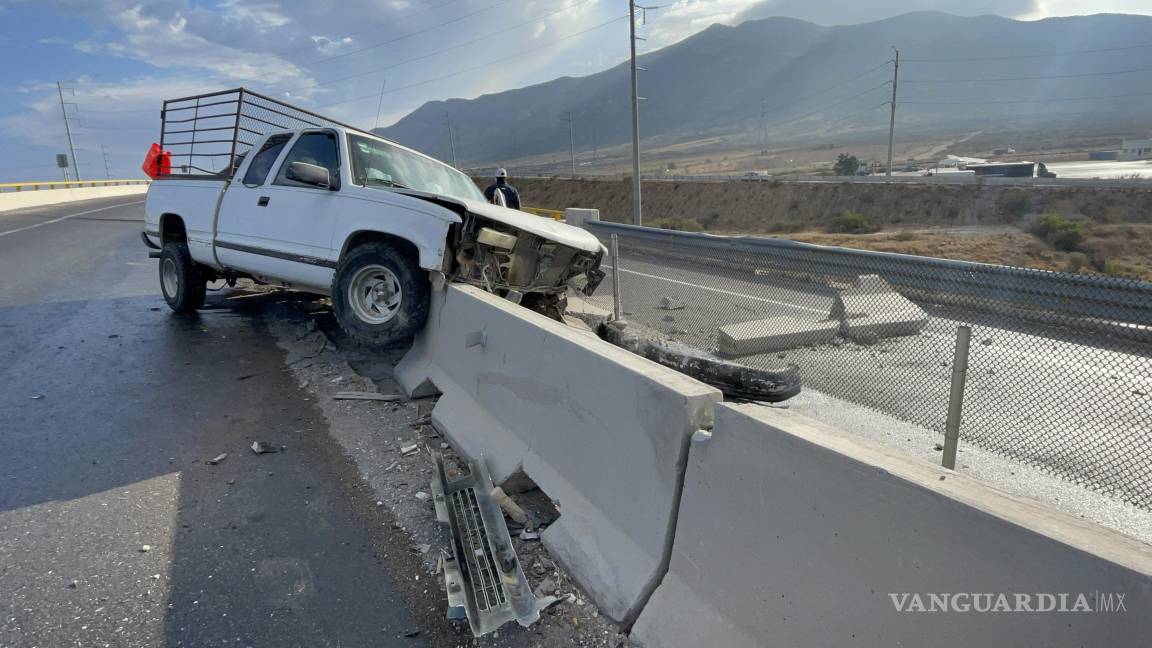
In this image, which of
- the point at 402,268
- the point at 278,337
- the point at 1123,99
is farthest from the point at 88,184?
the point at 1123,99

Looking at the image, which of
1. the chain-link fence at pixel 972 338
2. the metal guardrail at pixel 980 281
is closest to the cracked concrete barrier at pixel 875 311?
the chain-link fence at pixel 972 338

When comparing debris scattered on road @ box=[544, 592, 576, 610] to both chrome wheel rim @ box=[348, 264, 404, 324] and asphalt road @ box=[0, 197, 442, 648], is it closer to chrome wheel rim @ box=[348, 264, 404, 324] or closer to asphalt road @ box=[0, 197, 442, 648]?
asphalt road @ box=[0, 197, 442, 648]

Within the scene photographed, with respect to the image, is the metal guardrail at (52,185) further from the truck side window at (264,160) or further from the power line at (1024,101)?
the power line at (1024,101)

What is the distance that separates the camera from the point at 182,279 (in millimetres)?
7805

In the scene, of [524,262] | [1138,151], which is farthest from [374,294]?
[1138,151]

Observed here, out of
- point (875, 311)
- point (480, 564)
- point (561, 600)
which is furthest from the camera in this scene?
point (875, 311)

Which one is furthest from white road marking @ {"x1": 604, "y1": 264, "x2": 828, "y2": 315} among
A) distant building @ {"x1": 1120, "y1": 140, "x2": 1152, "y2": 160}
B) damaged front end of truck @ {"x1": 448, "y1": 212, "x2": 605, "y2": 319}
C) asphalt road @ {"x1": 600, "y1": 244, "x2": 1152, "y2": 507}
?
distant building @ {"x1": 1120, "y1": 140, "x2": 1152, "y2": 160}

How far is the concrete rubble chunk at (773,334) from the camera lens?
204 inches

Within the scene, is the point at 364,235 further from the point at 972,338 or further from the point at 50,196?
the point at 50,196

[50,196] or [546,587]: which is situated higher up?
[50,196]

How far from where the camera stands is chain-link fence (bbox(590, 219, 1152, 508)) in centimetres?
322

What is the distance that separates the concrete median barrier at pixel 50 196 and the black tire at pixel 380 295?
105 feet

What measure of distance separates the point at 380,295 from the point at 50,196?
40.8 metres

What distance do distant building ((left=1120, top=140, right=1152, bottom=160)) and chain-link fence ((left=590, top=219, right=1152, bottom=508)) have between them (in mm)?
79497
